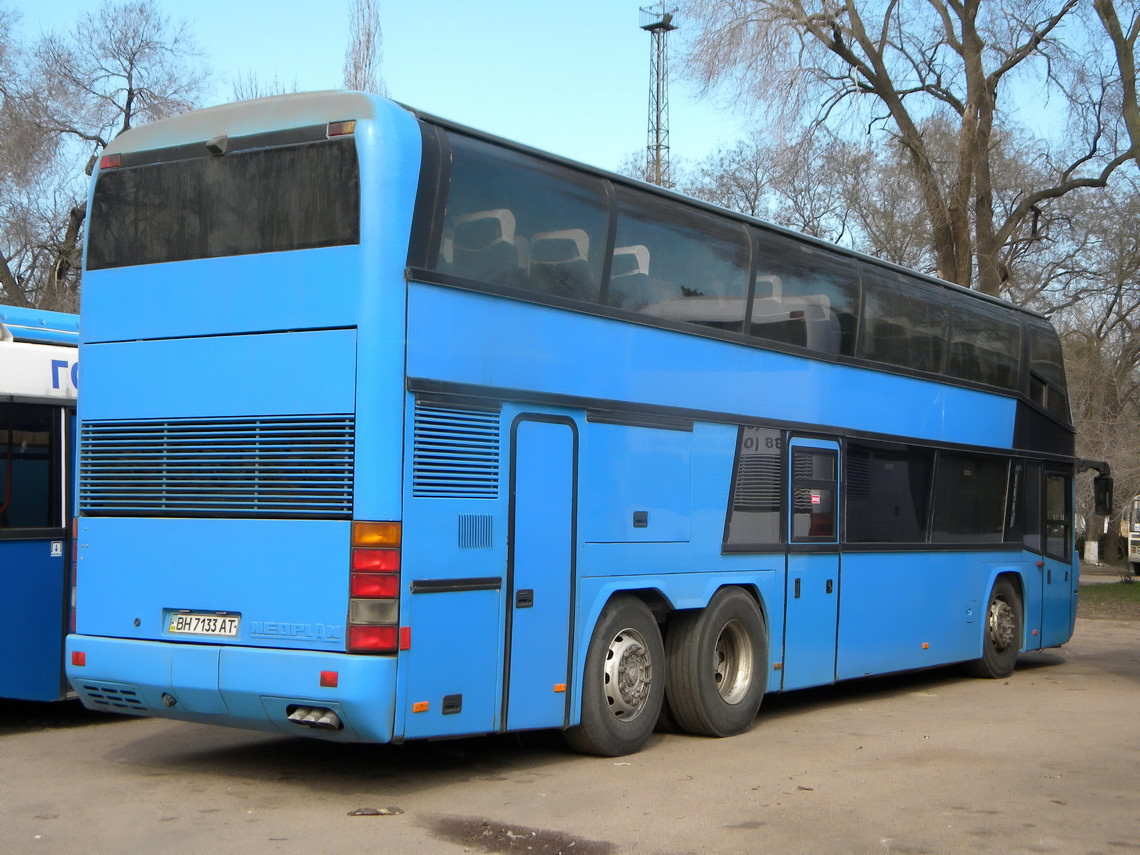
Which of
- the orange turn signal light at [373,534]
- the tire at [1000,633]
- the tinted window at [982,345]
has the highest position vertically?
the tinted window at [982,345]

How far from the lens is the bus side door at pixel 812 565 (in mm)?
11445

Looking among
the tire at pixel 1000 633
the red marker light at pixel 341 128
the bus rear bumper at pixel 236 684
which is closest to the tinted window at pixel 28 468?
the bus rear bumper at pixel 236 684

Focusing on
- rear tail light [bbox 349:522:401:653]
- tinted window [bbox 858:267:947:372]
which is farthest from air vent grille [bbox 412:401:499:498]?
tinted window [bbox 858:267:947:372]

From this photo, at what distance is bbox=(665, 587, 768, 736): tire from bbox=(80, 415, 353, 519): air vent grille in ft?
11.5

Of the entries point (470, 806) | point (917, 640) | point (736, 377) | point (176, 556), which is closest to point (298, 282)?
point (176, 556)

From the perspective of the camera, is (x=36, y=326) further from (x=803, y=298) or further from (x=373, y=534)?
(x=803, y=298)

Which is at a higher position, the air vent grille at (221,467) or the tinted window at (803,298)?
the tinted window at (803,298)

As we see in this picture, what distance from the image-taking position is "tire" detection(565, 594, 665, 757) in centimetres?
908

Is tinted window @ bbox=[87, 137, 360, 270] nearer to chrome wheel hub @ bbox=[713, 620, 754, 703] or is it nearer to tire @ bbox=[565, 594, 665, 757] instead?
tire @ bbox=[565, 594, 665, 757]

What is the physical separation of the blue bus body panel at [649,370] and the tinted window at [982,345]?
36 centimetres

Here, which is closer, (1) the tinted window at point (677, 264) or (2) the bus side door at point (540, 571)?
(2) the bus side door at point (540, 571)

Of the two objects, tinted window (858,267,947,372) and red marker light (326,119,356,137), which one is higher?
red marker light (326,119,356,137)

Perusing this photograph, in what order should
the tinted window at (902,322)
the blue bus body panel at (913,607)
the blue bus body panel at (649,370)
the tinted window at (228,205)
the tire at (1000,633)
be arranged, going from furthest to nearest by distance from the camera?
the tire at (1000,633) → the tinted window at (902,322) → the blue bus body panel at (913,607) → the blue bus body panel at (649,370) → the tinted window at (228,205)

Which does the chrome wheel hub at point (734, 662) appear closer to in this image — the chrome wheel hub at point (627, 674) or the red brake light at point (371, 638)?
the chrome wheel hub at point (627, 674)
